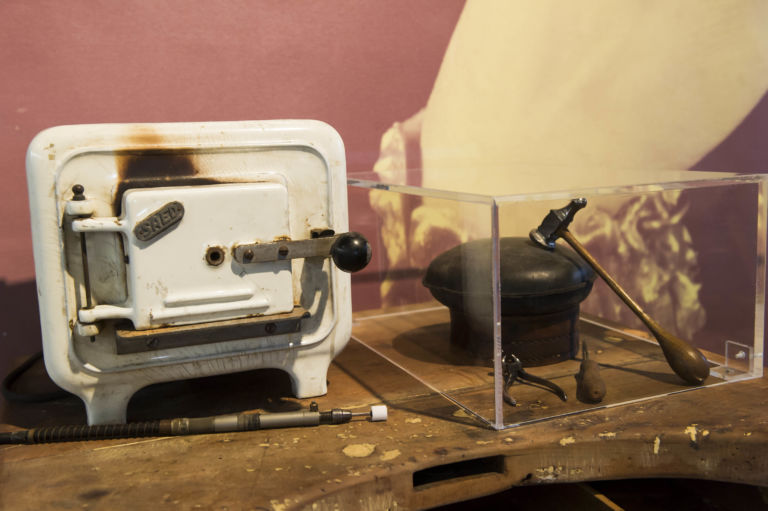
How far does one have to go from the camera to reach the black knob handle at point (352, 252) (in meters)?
0.90

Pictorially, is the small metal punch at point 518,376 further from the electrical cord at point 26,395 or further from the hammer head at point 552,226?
the electrical cord at point 26,395

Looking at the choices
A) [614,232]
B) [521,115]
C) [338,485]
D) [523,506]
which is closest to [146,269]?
[338,485]

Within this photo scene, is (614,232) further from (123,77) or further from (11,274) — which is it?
(11,274)

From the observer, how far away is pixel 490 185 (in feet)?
3.53

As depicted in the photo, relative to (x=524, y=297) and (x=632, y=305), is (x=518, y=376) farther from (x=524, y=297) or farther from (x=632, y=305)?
(x=632, y=305)

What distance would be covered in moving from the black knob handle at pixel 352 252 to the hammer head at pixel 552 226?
1.11 feet

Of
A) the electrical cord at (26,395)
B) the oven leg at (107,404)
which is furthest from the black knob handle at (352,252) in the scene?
the electrical cord at (26,395)

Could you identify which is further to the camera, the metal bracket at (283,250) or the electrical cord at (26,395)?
the electrical cord at (26,395)

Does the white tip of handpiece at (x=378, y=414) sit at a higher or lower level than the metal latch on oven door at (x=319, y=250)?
lower

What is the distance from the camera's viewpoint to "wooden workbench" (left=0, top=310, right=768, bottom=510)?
800 millimetres

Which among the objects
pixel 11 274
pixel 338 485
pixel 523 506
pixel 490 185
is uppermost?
pixel 490 185

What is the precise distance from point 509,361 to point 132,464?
52cm

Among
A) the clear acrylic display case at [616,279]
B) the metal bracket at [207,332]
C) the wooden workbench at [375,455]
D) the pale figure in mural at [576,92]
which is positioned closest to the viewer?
the wooden workbench at [375,455]

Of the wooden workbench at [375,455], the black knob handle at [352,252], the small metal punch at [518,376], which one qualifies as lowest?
the wooden workbench at [375,455]
